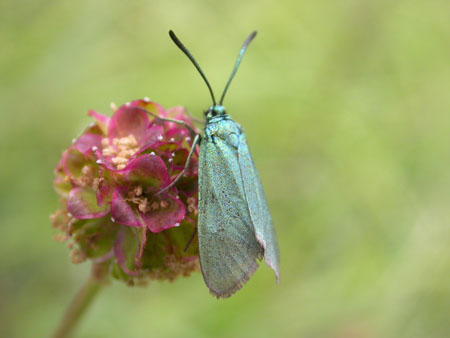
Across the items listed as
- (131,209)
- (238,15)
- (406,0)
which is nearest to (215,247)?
(131,209)

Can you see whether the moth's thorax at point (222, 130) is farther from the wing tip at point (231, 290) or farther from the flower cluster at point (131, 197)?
the wing tip at point (231, 290)

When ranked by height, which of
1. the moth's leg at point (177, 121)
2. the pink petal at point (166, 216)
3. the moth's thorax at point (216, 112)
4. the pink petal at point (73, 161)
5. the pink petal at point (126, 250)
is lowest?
the pink petal at point (126, 250)

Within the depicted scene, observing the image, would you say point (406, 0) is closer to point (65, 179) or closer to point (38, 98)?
point (38, 98)

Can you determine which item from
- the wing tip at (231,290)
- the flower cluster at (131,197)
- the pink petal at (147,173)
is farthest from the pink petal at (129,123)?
the wing tip at (231,290)

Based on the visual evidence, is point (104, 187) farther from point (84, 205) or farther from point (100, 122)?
point (100, 122)

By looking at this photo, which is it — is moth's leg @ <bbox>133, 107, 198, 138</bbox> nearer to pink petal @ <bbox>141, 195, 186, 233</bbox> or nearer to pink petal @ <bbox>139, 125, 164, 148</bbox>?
pink petal @ <bbox>139, 125, 164, 148</bbox>

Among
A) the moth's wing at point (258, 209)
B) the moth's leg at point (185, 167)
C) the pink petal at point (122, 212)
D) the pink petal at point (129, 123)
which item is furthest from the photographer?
the pink petal at point (129, 123)

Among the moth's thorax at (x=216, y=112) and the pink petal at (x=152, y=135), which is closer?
the pink petal at (x=152, y=135)

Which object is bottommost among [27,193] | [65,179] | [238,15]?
[65,179]
